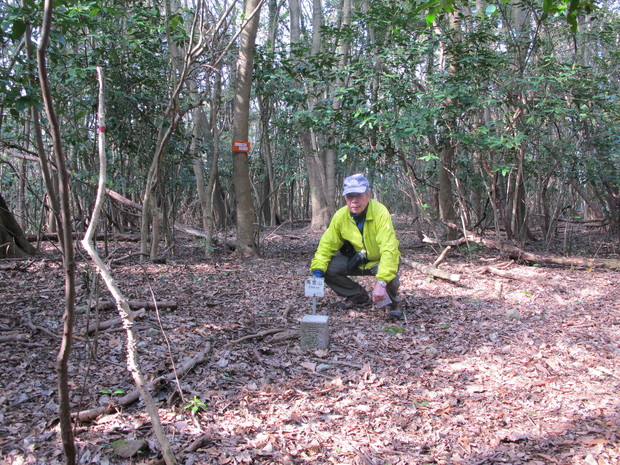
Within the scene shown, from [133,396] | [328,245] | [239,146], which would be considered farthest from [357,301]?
[239,146]

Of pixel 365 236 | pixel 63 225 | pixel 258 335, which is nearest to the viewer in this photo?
pixel 63 225

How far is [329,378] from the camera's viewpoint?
3.33 meters

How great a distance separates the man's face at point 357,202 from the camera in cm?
439

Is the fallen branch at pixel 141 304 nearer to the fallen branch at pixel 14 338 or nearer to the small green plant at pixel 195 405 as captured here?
the fallen branch at pixel 14 338

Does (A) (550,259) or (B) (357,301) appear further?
(A) (550,259)

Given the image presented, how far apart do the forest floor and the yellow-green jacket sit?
2.04 feet

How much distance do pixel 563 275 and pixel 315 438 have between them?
554 centimetres

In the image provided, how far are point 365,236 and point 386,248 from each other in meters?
0.35

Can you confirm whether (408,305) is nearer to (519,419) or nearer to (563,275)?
(519,419)

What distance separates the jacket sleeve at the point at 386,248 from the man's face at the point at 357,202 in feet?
0.59

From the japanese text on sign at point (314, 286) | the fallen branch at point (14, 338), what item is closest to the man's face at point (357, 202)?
the japanese text on sign at point (314, 286)

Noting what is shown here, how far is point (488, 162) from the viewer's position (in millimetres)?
7582

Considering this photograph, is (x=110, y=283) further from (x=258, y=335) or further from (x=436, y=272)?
(x=436, y=272)

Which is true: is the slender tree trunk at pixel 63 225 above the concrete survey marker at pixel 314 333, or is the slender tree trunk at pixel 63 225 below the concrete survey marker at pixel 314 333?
above
